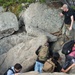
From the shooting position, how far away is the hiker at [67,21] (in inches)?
576

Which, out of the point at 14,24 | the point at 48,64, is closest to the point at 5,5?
the point at 14,24

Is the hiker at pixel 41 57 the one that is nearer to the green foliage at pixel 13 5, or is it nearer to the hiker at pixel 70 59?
the hiker at pixel 70 59

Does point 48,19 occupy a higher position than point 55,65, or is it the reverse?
point 48,19

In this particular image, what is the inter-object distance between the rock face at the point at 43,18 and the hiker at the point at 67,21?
491 millimetres

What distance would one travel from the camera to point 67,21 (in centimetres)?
1514

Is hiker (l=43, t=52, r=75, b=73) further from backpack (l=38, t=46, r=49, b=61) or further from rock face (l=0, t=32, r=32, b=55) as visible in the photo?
rock face (l=0, t=32, r=32, b=55)

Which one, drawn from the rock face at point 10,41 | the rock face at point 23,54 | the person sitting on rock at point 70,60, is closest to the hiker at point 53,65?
the person sitting on rock at point 70,60

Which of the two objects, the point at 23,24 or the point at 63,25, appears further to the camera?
the point at 23,24

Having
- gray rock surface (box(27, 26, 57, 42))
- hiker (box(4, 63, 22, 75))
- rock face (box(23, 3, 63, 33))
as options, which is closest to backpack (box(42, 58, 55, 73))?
hiker (box(4, 63, 22, 75))

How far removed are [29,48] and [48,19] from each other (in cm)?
196

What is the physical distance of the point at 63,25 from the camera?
15.9 metres

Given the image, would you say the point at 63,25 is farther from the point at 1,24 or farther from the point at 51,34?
the point at 1,24

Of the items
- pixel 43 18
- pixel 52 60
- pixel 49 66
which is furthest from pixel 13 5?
pixel 49 66

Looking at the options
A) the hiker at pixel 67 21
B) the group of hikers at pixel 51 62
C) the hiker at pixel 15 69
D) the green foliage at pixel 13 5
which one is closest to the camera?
the hiker at pixel 15 69
